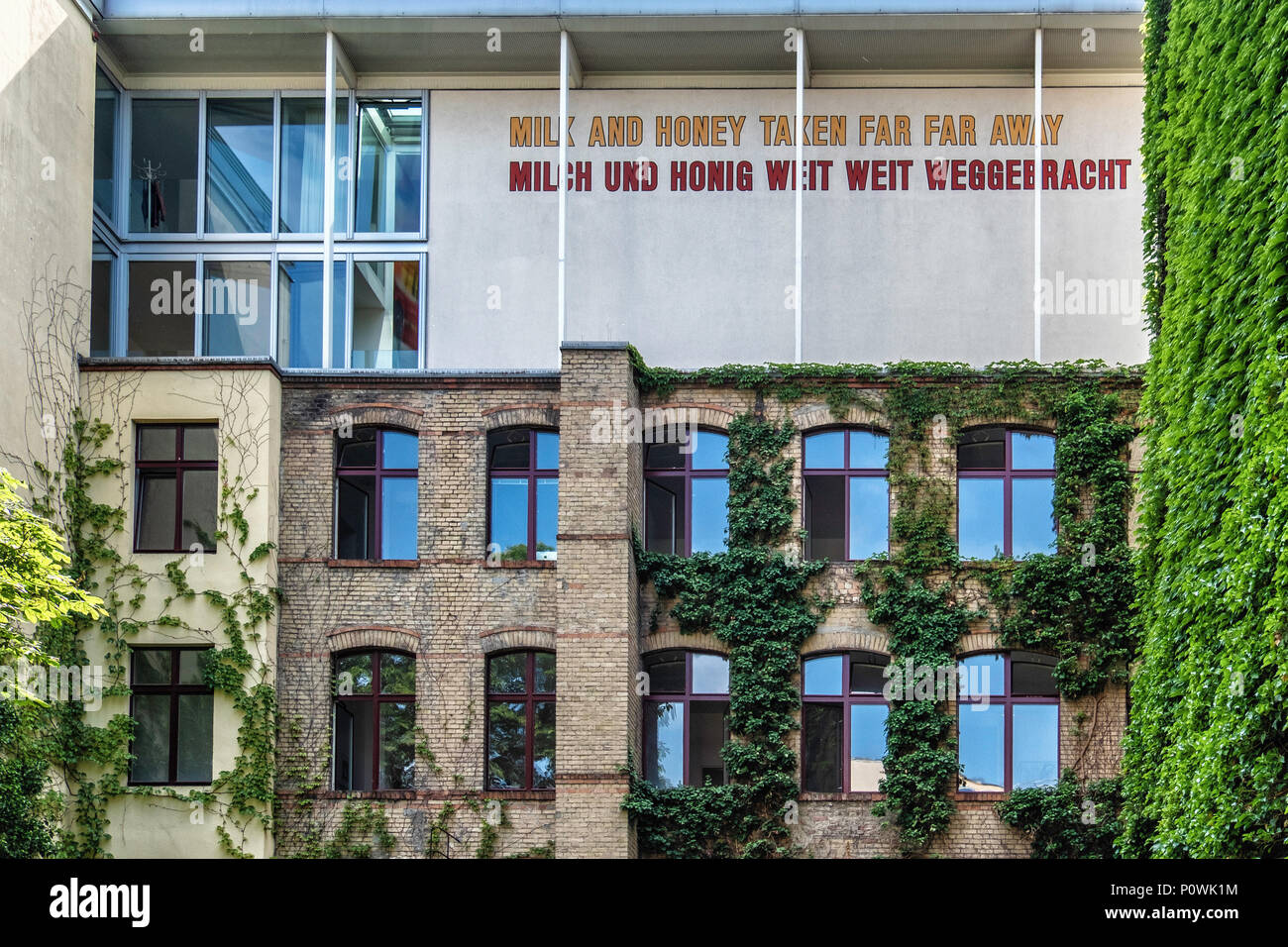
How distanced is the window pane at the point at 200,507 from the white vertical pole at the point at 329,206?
303 cm

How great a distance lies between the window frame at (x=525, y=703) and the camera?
80.5 feet

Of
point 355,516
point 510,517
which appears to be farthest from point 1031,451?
point 355,516

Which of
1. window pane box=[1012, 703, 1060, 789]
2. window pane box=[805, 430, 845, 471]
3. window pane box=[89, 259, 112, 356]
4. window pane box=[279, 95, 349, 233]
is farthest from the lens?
window pane box=[279, 95, 349, 233]

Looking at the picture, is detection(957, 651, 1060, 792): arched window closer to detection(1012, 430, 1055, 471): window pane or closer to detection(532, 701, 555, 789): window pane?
detection(1012, 430, 1055, 471): window pane

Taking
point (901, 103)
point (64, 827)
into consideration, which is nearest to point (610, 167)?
point (901, 103)

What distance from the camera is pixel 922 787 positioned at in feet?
78.4

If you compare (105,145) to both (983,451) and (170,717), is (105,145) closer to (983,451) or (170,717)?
(170,717)

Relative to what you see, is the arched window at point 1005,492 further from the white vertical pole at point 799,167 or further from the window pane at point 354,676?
the window pane at point 354,676

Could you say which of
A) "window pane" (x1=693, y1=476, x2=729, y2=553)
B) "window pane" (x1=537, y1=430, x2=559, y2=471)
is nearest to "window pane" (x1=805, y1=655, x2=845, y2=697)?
"window pane" (x1=693, y1=476, x2=729, y2=553)

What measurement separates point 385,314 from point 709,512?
7455 millimetres

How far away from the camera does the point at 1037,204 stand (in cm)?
2738

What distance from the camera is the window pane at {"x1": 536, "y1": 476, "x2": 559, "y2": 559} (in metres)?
25.3

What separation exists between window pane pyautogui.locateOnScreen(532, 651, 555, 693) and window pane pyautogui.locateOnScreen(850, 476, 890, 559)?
15.5 ft

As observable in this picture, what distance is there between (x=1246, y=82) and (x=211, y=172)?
1818 cm
